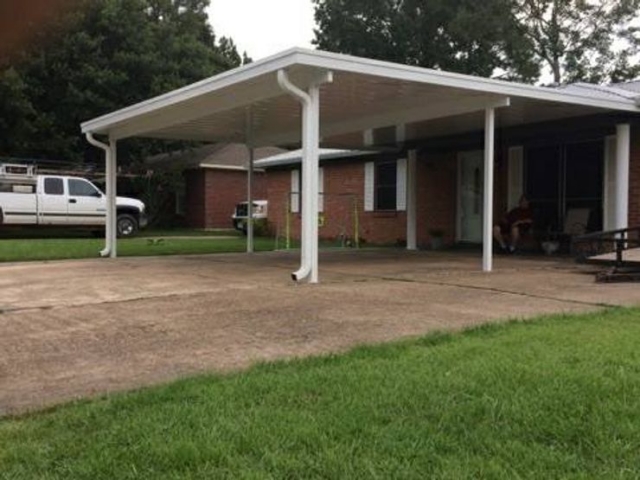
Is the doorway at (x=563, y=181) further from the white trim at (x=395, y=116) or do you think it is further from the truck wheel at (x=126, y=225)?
the truck wheel at (x=126, y=225)

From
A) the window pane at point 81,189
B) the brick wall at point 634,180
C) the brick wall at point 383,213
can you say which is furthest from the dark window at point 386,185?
the window pane at point 81,189

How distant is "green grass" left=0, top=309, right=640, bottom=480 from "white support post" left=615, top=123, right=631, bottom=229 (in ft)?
30.5

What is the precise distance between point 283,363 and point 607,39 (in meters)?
38.9

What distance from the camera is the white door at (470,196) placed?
1867cm

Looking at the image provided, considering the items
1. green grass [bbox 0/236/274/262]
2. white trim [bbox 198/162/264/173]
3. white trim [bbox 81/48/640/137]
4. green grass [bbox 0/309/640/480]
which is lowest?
green grass [bbox 0/309/640/480]

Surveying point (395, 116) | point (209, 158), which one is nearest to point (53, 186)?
point (209, 158)

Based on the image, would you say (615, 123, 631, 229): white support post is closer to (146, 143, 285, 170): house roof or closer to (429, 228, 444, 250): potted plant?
(429, 228, 444, 250): potted plant

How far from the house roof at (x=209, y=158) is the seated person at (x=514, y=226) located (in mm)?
16296

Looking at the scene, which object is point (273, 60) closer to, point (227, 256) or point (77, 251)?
point (227, 256)

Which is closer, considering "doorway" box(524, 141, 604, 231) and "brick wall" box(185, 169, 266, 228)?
"doorway" box(524, 141, 604, 231)

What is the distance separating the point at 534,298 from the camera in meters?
8.56

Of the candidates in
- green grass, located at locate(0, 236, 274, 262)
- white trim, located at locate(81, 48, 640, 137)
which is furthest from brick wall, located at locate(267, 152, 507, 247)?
white trim, located at locate(81, 48, 640, 137)

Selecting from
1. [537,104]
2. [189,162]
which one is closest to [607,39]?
[189,162]

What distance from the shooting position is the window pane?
79.8ft
